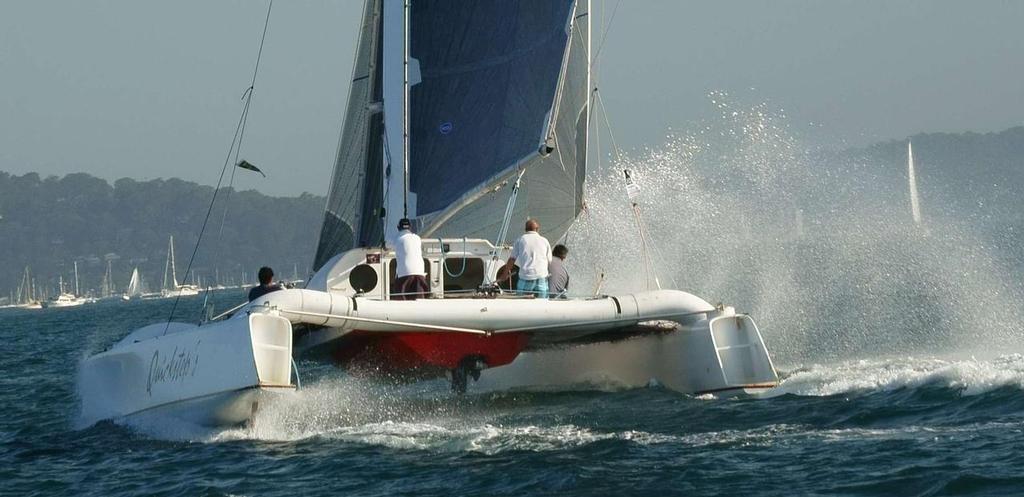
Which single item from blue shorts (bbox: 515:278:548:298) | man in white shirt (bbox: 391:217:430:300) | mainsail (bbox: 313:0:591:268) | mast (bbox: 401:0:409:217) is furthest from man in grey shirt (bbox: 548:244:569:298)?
mast (bbox: 401:0:409:217)

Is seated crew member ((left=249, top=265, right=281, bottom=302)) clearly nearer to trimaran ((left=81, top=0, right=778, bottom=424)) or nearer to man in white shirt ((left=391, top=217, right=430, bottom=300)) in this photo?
trimaran ((left=81, top=0, right=778, bottom=424))

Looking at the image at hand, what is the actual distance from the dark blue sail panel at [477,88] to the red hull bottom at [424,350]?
165 cm

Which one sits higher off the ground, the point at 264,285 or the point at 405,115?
the point at 405,115

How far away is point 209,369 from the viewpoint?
453 inches

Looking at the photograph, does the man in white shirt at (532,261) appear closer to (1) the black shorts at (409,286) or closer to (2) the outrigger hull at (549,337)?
(2) the outrigger hull at (549,337)

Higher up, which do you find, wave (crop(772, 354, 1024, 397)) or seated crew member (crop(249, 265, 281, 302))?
seated crew member (crop(249, 265, 281, 302))

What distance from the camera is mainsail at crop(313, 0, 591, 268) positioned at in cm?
1434

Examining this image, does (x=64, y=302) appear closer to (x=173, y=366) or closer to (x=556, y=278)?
(x=556, y=278)

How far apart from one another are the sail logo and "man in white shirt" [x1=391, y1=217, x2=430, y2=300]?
6.62ft

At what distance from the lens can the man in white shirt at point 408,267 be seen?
13148 millimetres

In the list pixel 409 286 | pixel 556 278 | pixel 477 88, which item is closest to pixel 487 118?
pixel 477 88

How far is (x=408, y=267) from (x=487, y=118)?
2.12 metres

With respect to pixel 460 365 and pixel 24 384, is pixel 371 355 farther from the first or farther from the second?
pixel 24 384

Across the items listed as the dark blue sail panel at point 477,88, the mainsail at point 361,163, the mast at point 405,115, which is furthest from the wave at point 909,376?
the mainsail at point 361,163
